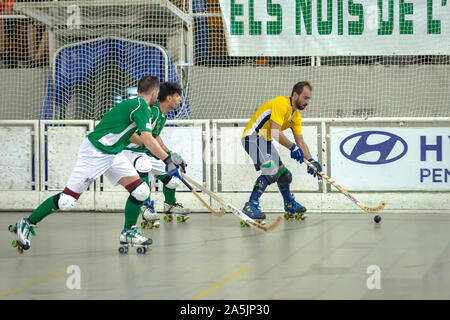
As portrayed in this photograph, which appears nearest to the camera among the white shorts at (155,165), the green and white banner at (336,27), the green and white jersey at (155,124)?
the green and white jersey at (155,124)

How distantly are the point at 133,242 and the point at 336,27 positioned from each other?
6.33 m

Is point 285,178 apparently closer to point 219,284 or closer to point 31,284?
point 219,284

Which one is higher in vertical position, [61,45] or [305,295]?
[61,45]

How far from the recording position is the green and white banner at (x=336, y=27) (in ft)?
38.1

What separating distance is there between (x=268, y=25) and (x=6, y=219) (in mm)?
5022

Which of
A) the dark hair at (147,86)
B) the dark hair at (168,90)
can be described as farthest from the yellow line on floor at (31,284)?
the dark hair at (168,90)

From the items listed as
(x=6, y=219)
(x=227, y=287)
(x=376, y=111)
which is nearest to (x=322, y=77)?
(x=376, y=111)

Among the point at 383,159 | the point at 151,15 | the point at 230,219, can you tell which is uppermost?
the point at 151,15

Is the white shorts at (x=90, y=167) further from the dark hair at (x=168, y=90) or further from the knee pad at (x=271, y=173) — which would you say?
the knee pad at (x=271, y=173)

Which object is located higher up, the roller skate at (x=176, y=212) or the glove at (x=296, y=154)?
the glove at (x=296, y=154)

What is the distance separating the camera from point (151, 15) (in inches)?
533

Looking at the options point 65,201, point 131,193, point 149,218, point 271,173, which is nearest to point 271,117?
point 271,173

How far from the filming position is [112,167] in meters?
6.73
